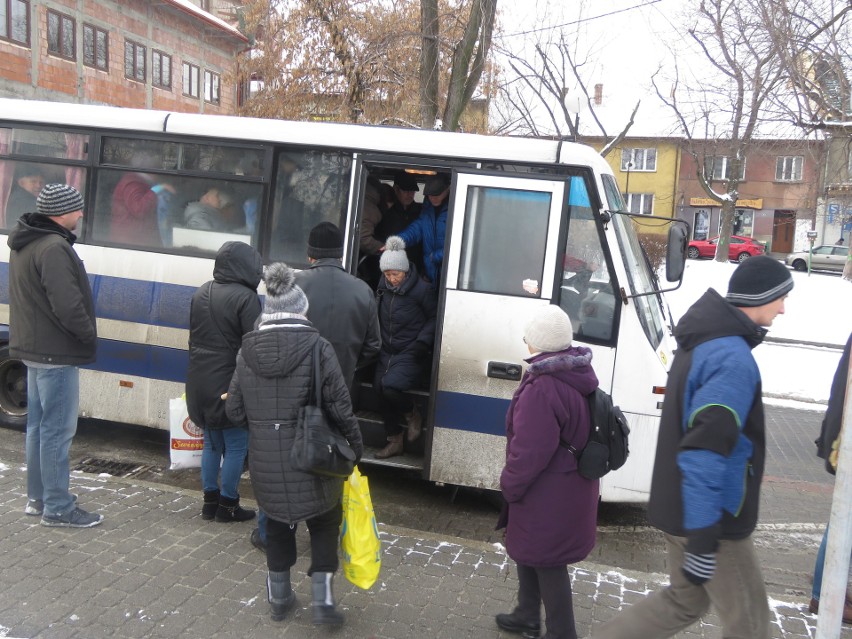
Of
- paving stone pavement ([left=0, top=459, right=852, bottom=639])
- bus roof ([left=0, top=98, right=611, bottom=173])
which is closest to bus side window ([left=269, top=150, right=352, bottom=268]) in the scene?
bus roof ([left=0, top=98, right=611, bottom=173])

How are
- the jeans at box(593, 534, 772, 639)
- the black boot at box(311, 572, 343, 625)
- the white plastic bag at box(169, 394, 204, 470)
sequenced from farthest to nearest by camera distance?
the white plastic bag at box(169, 394, 204, 470) < the black boot at box(311, 572, 343, 625) < the jeans at box(593, 534, 772, 639)

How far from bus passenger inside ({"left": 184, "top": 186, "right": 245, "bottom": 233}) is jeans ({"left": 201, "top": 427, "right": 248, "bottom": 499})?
1.83 meters

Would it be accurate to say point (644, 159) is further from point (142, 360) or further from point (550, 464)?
point (550, 464)

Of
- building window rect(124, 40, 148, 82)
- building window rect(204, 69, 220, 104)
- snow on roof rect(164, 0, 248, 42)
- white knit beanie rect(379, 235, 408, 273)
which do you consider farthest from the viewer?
building window rect(204, 69, 220, 104)

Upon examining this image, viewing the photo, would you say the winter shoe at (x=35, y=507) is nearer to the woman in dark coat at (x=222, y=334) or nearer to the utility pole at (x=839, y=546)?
the woman in dark coat at (x=222, y=334)

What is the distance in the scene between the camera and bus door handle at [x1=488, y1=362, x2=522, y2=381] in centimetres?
529

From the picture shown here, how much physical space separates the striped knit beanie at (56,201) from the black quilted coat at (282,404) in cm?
171

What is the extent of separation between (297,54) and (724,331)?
50.4 feet

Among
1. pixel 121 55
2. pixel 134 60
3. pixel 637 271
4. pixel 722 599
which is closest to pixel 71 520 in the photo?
pixel 722 599

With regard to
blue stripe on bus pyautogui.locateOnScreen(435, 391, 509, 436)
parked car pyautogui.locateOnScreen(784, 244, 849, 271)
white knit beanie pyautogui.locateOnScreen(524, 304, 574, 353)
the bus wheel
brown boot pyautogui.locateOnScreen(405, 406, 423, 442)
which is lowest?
the bus wheel

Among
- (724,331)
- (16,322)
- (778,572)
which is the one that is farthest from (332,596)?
(778,572)

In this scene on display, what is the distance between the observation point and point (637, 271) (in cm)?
545

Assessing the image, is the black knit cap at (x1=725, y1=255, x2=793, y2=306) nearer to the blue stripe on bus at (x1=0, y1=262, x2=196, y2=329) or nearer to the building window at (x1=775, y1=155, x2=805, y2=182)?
the blue stripe on bus at (x1=0, y1=262, x2=196, y2=329)

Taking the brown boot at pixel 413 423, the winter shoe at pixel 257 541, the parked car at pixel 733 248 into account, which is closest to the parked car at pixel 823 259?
the parked car at pixel 733 248
